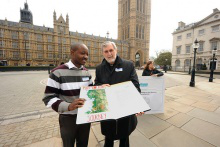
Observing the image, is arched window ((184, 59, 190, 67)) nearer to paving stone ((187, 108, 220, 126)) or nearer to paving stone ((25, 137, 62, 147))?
paving stone ((187, 108, 220, 126))

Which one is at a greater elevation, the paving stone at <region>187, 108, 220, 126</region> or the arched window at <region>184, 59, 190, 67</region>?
the arched window at <region>184, 59, 190, 67</region>

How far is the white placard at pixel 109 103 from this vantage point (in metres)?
1.13

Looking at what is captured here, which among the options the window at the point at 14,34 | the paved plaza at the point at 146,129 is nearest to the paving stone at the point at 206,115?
the paved plaza at the point at 146,129

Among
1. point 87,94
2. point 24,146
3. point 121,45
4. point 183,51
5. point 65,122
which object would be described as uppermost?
point 121,45

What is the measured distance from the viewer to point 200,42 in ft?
87.8

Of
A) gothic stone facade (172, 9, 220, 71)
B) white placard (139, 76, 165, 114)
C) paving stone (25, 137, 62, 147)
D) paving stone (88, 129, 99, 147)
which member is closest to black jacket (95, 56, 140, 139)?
paving stone (88, 129, 99, 147)

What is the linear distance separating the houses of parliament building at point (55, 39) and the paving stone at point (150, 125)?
1054 inches

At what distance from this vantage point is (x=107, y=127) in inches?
63.7

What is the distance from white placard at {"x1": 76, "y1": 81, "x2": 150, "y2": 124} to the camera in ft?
3.71

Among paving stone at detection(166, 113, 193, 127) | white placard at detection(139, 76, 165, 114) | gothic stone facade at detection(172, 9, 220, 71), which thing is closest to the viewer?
paving stone at detection(166, 113, 193, 127)

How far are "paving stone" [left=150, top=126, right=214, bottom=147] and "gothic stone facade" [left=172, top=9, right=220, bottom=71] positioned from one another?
31.3m

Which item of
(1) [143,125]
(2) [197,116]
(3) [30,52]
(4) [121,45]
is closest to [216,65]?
(2) [197,116]

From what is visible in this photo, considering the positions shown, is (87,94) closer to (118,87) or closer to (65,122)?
(118,87)

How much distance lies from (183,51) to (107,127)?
37.7 meters
